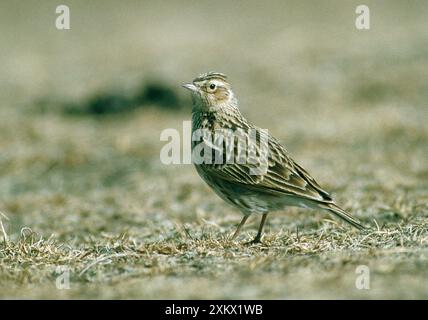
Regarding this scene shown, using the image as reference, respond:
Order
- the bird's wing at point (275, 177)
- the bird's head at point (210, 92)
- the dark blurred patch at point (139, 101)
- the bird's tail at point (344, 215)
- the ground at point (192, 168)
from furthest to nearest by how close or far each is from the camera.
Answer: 1. the dark blurred patch at point (139, 101)
2. the bird's head at point (210, 92)
3. the bird's wing at point (275, 177)
4. the bird's tail at point (344, 215)
5. the ground at point (192, 168)

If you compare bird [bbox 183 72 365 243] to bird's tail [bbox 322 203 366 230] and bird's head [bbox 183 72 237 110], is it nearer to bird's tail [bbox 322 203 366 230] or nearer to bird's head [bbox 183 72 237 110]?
bird's tail [bbox 322 203 366 230]

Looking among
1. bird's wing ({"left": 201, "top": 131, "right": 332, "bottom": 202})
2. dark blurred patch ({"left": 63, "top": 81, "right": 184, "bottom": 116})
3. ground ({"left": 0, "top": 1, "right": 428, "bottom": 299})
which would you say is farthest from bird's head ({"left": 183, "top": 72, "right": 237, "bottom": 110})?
dark blurred patch ({"left": 63, "top": 81, "right": 184, "bottom": 116})

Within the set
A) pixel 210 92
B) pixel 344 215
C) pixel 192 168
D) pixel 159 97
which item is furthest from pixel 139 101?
pixel 344 215

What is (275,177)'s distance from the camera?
25.6ft

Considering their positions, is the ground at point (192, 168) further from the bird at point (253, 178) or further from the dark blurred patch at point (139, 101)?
the bird at point (253, 178)

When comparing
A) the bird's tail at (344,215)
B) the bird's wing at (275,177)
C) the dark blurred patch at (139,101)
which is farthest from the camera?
the dark blurred patch at (139,101)

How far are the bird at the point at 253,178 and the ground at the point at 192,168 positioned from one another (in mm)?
335

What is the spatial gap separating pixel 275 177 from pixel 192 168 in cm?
650

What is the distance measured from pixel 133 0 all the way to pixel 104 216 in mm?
28299

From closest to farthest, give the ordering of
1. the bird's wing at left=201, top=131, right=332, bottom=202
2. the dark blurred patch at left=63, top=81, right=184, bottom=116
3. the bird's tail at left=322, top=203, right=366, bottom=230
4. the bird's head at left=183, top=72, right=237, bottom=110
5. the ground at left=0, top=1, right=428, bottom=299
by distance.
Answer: the ground at left=0, top=1, right=428, bottom=299, the bird's tail at left=322, top=203, right=366, bottom=230, the bird's wing at left=201, top=131, right=332, bottom=202, the bird's head at left=183, top=72, right=237, bottom=110, the dark blurred patch at left=63, top=81, right=184, bottom=116

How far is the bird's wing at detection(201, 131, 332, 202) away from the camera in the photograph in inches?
302

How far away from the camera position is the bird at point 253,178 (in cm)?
768

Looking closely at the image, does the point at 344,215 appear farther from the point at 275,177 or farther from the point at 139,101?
the point at 139,101

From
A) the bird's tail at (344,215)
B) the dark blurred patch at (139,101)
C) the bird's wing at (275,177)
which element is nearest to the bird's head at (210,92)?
the bird's wing at (275,177)
